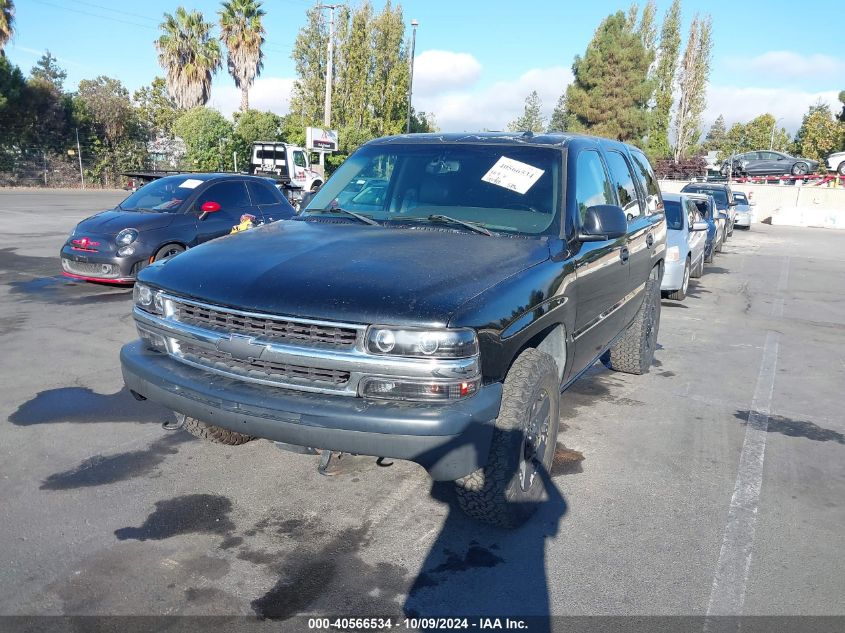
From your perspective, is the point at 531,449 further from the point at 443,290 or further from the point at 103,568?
the point at 103,568

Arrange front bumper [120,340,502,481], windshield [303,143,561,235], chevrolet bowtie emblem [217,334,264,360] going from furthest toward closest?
windshield [303,143,561,235]
chevrolet bowtie emblem [217,334,264,360]
front bumper [120,340,502,481]

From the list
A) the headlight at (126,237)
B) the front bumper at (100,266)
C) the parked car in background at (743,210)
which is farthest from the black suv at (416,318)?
the parked car in background at (743,210)

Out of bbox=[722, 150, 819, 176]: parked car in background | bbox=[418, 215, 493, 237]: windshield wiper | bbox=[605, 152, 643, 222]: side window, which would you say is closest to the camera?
bbox=[418, 215, 493, 237]: windshield wiper

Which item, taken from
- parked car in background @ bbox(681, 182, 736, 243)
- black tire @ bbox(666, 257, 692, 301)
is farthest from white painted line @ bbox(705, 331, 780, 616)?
parked car in background @ bbox(681, 182, 736, 243)

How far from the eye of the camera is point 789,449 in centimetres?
475

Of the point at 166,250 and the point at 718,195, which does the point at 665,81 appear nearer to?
the point at 718,195

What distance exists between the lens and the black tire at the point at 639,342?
6160mm

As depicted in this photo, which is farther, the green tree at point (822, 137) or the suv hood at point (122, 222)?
the green tree at point (822, 137)

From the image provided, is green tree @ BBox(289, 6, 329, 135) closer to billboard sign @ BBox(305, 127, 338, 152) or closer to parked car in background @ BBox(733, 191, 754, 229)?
billboard sign @ BBox(305, 127, 338, 152)

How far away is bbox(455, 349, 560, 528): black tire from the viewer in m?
3.19

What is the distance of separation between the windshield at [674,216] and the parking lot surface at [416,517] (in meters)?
4.63

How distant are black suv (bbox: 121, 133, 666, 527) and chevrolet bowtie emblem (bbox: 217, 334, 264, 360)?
0.04 ft

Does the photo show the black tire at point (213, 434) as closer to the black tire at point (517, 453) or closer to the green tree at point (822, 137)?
the black tire at point (517, 453)

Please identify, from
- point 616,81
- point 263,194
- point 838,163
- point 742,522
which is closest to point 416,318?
point 742,522
